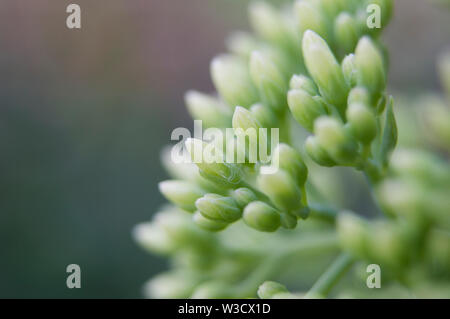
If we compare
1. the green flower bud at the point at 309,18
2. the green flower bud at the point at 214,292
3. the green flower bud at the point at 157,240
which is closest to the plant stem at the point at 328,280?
the green flower bud at the point at 214,292

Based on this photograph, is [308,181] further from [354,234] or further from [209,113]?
[209,113]

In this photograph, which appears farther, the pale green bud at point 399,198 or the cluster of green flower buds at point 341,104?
the pale green bud at point 399,198

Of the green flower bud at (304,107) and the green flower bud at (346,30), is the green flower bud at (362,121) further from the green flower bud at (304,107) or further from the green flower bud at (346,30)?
the green flower bud at (346,30)

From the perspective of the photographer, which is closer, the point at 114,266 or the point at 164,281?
the point at 164,281

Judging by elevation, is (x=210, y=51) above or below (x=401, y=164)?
above

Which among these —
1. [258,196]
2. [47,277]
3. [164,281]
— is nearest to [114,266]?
[47,277]
